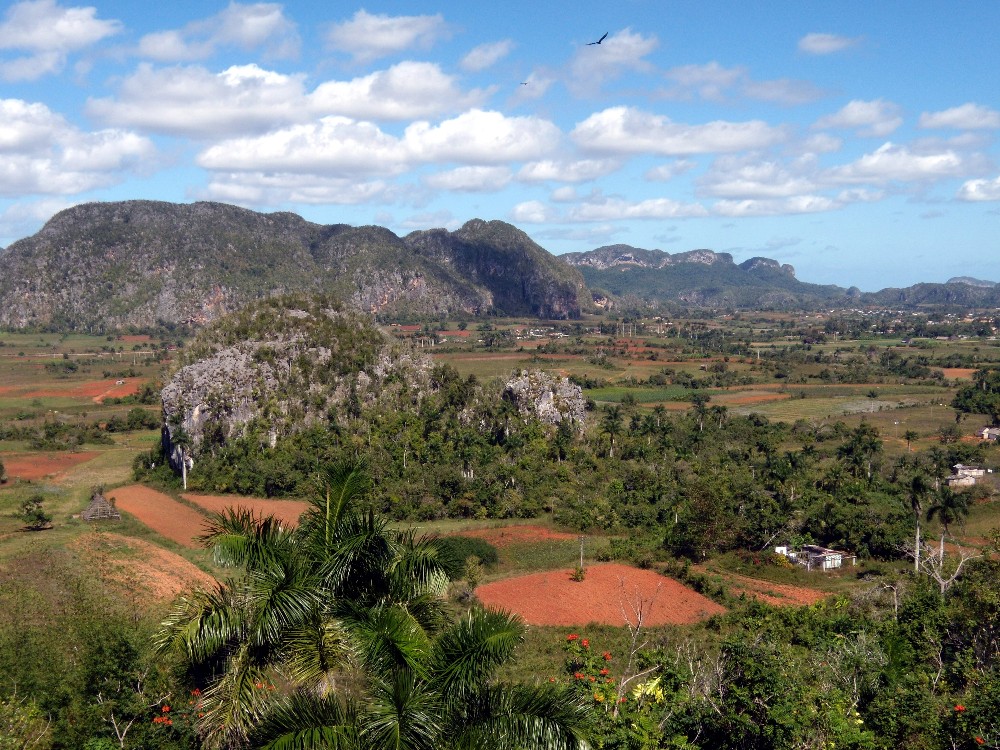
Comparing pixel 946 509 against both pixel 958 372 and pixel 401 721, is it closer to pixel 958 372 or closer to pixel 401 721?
pixel 401 721

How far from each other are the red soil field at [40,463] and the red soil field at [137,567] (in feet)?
63.2

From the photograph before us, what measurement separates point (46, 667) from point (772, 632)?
17.6 m

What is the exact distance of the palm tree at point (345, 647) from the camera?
705 cm

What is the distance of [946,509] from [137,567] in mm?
36327

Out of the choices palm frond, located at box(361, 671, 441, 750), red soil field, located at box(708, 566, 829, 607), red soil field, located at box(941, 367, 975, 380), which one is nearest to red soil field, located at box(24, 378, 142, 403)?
red soil field, located at box(708, 566, 829, 607)

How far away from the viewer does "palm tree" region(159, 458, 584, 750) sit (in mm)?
7051

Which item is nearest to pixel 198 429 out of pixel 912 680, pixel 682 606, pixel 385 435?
pixel 385 435

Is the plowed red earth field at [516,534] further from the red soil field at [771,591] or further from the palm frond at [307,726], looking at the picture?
the palm frond at [307,726]

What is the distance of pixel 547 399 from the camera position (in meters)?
57.7

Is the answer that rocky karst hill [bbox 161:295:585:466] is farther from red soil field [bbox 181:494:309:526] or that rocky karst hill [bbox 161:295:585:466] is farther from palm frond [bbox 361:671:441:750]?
palm frond [bbox 361:671:441:750]

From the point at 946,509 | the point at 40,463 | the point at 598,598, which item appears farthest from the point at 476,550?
the point at 40,463

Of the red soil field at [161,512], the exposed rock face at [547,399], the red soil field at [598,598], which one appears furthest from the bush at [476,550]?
the exposed rock face at [547,399]

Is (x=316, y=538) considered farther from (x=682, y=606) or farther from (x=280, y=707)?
(x=682, y=606)

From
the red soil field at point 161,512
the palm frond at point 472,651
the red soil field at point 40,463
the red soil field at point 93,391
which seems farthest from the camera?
the red soil field at point 93,391
